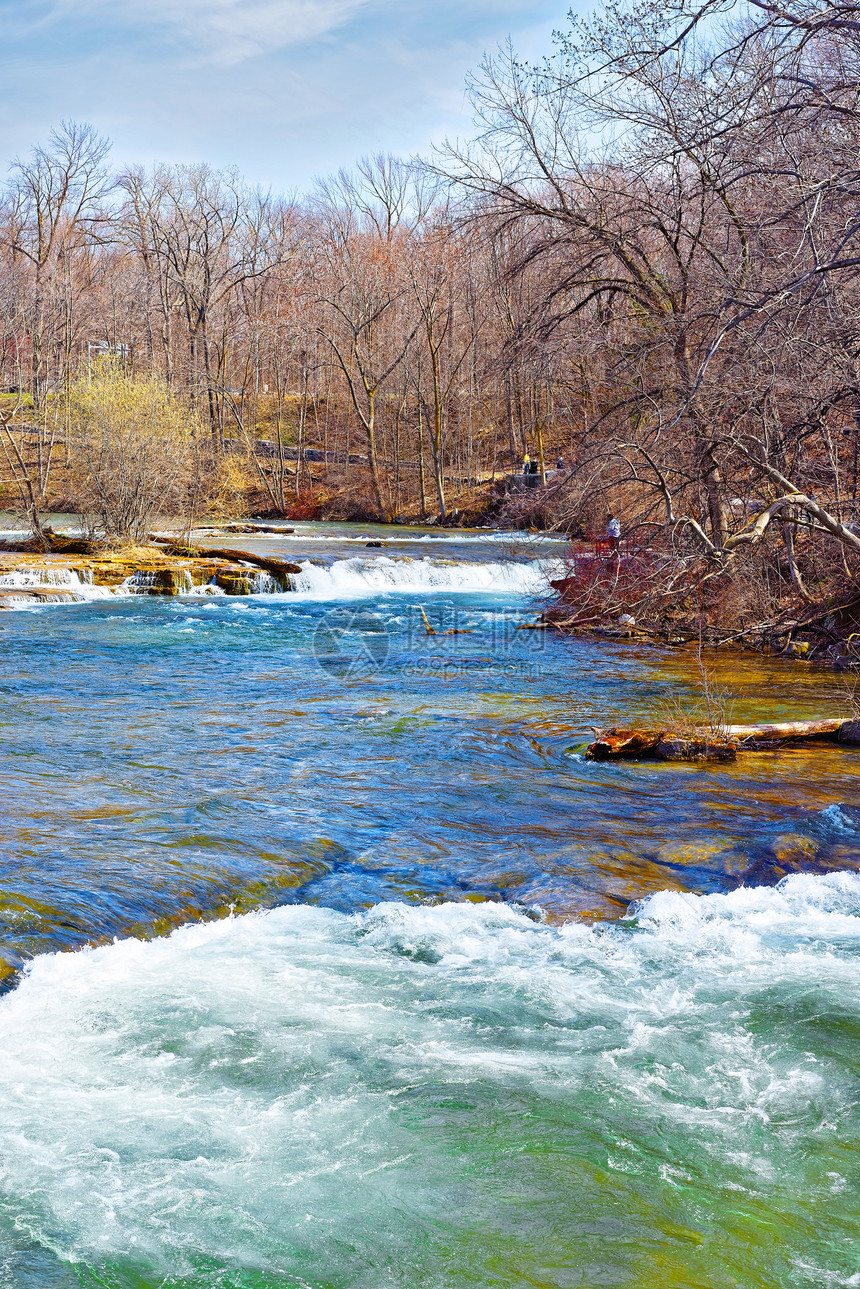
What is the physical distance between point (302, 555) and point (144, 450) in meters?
4.37

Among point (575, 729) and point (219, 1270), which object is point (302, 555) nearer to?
point (575, 729)

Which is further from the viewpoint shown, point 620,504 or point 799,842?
point 620,504

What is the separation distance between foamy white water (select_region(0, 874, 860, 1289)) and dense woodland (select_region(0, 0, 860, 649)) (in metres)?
4.27

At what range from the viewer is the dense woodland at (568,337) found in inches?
354

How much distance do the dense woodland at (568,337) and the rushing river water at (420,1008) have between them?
338 cm

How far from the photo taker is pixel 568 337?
623 inches

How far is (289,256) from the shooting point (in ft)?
154

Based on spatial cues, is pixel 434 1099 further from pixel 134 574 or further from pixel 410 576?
pixel 410 576

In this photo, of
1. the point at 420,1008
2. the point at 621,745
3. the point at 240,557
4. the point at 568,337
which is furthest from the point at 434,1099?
the point at 240,557

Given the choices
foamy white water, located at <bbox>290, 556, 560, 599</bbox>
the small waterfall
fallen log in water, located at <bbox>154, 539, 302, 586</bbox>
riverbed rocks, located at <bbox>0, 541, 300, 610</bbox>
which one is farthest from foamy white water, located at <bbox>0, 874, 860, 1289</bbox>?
fallen log in water, located at <bbox>154, 539, 302, 586</bbox>

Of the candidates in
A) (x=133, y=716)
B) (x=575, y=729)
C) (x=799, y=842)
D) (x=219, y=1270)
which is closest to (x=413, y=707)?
(x=575, y=729)

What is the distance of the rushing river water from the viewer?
3404 millimetres

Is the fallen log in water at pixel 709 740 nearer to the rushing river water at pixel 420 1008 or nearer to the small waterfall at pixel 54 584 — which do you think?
the rushing river water at pixel 420 1008

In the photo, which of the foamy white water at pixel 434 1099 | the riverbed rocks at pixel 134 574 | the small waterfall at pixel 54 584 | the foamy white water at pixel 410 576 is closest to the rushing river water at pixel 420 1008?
the foamy white water at pixel 434 1099
